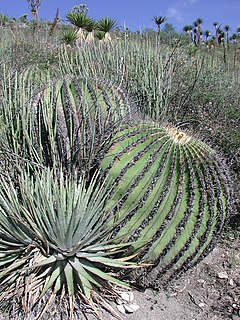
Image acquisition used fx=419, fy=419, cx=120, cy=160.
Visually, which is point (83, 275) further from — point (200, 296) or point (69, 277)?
point (200, 296)

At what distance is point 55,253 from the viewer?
3.04 meters

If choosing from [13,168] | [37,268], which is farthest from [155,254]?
[13,168]

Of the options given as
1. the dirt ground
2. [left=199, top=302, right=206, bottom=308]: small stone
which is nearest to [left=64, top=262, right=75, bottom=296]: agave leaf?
the dirt ground

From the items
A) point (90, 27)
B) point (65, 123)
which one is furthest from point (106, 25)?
point (65, 123)

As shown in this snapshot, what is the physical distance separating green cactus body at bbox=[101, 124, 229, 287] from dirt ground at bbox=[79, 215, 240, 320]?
0.16 m

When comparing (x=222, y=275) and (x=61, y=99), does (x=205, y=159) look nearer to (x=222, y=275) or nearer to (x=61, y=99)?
(x=222, y=275)

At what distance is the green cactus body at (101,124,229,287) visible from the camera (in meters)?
3.12

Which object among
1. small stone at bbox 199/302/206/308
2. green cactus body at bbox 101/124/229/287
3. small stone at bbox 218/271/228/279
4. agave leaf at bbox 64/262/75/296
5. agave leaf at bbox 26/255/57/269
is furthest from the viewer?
small stone at bbox 218/271/228/279

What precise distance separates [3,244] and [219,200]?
5.50ft

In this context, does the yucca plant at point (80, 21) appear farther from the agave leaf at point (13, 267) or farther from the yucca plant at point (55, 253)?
the agave leaf at point (13, 267)

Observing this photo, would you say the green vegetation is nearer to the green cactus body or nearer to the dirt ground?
the green cactus body

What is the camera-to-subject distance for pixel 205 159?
328 centimetres

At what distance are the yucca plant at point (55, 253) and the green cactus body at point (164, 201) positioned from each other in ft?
0.48

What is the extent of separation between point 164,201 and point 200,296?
0.88 meters
